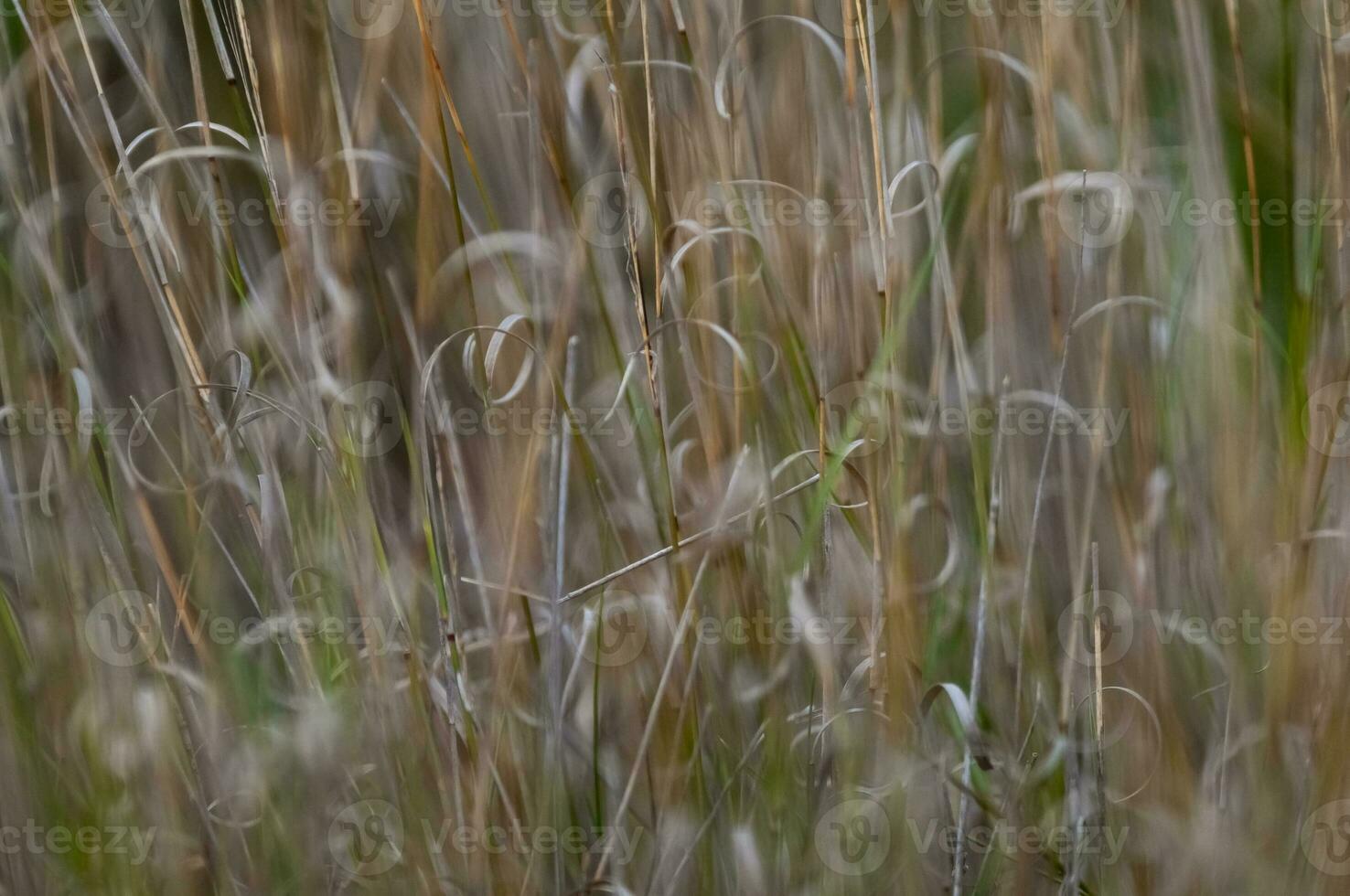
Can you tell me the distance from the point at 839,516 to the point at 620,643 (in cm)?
21

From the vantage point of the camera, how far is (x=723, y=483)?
965 mm

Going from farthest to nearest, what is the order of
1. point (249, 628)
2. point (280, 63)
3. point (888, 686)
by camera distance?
point (249, 628), point (280, 63), point (888, 686)

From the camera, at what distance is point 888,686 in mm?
883

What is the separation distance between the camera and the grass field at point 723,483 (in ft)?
2.81

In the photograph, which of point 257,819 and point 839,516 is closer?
point 257,819

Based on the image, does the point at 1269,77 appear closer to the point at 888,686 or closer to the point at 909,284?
the point at 909,284

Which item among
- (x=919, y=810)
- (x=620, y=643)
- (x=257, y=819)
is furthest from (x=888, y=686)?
(x=257, y=819)

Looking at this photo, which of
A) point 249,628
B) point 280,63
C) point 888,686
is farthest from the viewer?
point 249,628

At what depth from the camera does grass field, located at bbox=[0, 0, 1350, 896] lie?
86 centimetres

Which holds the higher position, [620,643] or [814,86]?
[814,86]

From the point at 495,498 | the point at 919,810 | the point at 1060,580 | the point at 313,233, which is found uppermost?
the point at 313,233

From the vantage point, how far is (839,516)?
1.01m

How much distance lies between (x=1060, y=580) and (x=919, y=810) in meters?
0.25

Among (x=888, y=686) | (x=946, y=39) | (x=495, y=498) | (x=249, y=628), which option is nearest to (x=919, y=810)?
(x=888, y=686)
